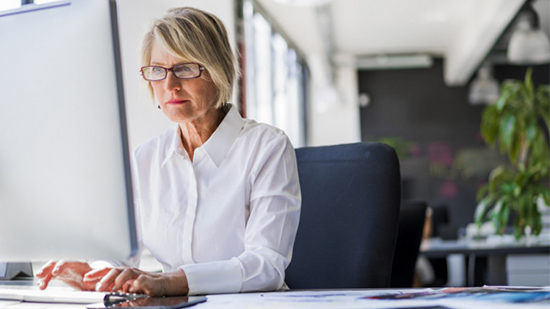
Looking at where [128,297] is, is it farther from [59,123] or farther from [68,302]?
[59,123]

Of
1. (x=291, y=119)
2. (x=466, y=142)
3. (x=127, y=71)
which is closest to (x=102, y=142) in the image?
(x=127, y=71)

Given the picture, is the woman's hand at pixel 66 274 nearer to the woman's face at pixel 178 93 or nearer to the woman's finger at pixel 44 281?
the woman's finger at pixel 44 281

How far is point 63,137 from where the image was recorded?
3.09 ft

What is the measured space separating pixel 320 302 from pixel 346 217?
689mm

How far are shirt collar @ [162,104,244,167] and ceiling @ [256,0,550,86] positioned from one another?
5.33 m

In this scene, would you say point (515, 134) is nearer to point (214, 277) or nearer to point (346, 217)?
point (346, 217)

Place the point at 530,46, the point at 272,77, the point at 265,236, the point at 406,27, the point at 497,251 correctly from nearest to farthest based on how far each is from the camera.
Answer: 1. the point at 265,236
2. the point at 497,251
3. the point at 530,46
4. the point at 272,77
5. the point at 406,27

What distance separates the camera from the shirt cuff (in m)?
1.16

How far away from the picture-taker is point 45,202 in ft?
3.17

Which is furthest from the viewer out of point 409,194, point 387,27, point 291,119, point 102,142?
point 291,119

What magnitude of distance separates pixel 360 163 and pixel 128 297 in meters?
0.81

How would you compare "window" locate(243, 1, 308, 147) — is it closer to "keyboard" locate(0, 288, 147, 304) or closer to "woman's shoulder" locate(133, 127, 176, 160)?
"woman's shoulder" locate(133, 127, 176, 160)

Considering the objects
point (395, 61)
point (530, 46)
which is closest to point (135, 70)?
point (530, 46)

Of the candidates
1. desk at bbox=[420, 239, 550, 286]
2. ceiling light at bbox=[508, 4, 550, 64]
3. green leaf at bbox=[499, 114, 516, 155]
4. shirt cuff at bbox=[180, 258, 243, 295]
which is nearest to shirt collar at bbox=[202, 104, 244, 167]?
shirt cuff at bbox=[180, 258, 243, 295]
